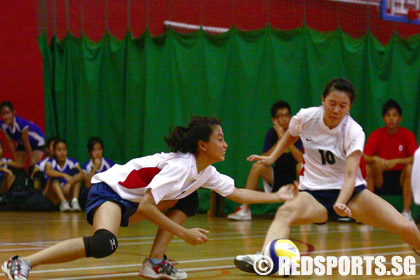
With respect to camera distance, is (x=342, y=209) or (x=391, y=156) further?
(x=391, y=156)

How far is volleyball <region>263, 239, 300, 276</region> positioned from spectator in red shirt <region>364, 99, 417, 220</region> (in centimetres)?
491

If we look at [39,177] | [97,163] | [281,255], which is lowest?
[39,177]

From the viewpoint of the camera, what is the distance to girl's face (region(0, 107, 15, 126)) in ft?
36.9

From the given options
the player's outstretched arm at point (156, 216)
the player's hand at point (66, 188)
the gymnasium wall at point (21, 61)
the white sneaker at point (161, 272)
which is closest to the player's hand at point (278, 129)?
the player's hand at point (66, 188)

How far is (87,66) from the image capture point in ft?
38.7

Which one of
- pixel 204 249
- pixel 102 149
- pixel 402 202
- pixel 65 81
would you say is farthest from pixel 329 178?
pixel 65 81

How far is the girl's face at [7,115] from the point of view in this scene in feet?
36.9

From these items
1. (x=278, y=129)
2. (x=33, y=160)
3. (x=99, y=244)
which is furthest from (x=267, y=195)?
(x=33, y=160)

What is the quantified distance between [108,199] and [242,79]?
20.9 feet

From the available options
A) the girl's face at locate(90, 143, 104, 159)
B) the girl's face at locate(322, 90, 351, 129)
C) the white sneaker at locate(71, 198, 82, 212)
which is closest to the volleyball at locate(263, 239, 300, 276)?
the girl's face at locate(322, 90, 351, 129)

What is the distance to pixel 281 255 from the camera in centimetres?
438

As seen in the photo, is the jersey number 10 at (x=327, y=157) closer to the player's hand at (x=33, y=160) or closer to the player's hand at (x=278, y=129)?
the player's hand at (x=278, y=129)

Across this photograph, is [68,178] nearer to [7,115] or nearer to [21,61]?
[7,115]

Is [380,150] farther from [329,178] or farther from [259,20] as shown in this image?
[329,178]
